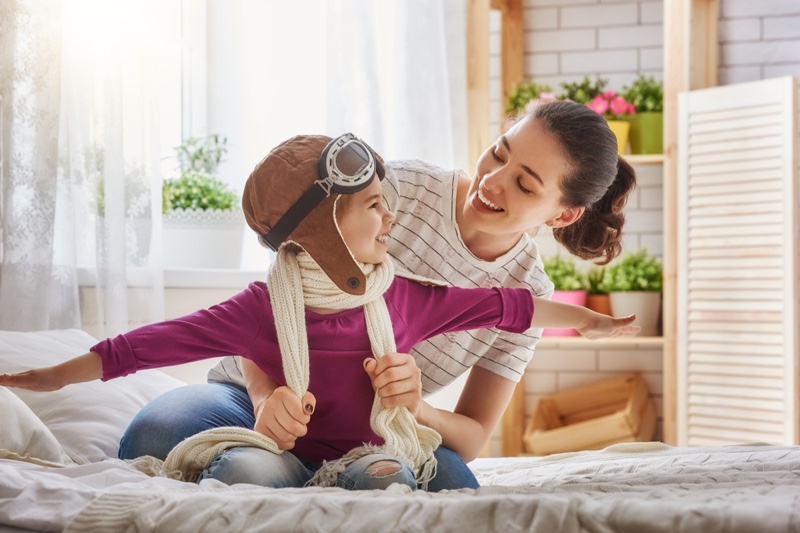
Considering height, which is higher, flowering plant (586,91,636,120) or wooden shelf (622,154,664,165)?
flowering plant (586,91,636,120)

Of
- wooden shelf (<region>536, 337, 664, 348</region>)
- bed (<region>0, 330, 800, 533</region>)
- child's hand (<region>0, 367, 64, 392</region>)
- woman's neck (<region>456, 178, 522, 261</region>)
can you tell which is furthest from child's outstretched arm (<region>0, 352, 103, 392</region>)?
wooden shelf (<region>536, 337, 664, 348</region>)

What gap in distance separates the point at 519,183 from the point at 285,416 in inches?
26.5

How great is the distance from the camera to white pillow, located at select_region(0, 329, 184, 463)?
159 cm

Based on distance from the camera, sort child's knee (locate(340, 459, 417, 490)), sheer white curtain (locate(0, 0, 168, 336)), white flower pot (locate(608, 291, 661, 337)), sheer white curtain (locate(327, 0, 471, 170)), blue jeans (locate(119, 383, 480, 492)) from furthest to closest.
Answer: white flower pot (locate(608, 291, 661, 337)), sheer white curtain (locate(327, 0, 471, 170)), sheer white curtain (locate(0, 0, 168, 336)), blue jeans (locate(119, 383, 480, 492)), child's knee (locate(340, 459, 417, 490))

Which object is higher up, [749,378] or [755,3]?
[755,3]

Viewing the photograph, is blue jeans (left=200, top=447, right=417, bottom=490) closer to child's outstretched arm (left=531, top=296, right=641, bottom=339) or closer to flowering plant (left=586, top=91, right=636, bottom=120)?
child's outstretched arm (left=531, top=296, right=641, bottom=339)

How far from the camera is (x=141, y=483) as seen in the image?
1133 mm

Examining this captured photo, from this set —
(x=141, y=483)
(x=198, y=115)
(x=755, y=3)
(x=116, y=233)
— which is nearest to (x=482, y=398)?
(x=141, y=483)

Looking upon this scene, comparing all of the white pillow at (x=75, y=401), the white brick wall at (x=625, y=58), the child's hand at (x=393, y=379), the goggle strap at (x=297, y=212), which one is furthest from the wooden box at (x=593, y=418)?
the goggle strap at (x=297, y=212)

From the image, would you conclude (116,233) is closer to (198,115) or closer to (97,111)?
(97,111)

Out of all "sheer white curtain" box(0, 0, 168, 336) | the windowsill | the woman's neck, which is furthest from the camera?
the windowsill

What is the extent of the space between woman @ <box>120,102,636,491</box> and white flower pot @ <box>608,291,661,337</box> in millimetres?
1605

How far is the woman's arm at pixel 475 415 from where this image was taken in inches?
64.0

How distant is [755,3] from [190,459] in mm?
3285
